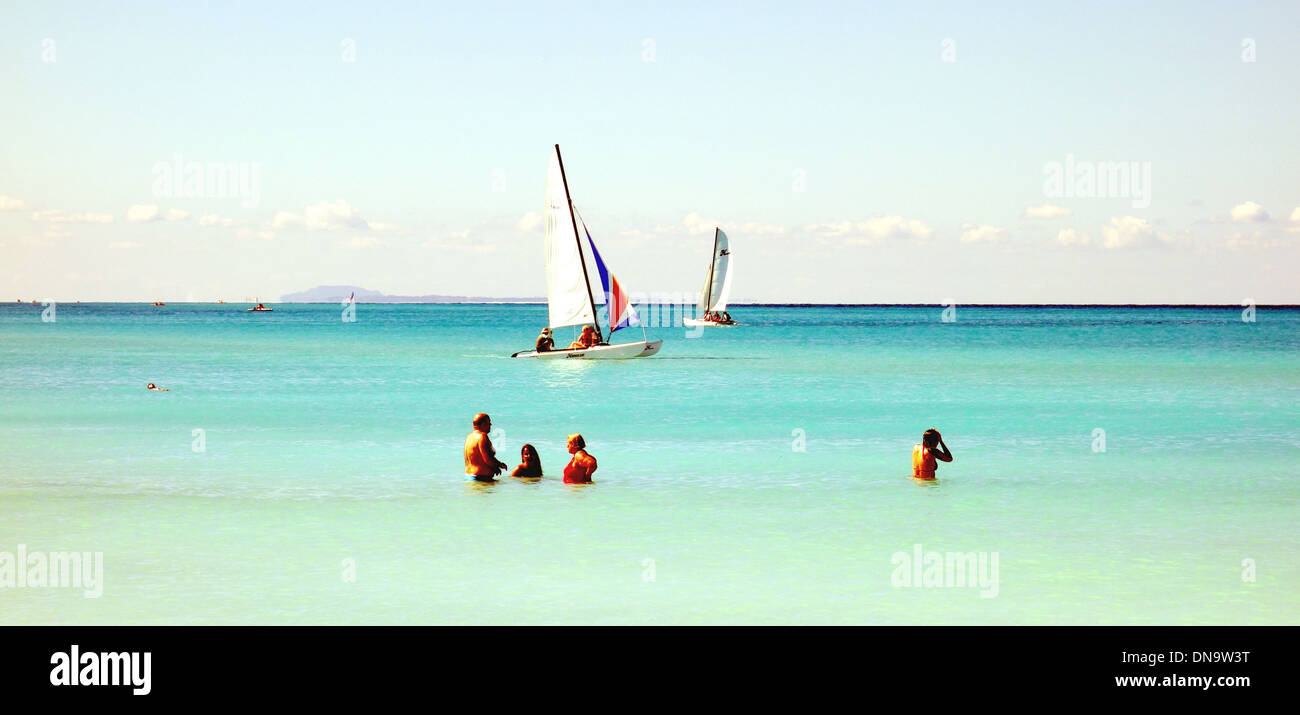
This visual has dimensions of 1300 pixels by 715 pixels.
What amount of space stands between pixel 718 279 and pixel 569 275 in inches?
2941

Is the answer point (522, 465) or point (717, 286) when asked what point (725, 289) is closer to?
point (717, 286)

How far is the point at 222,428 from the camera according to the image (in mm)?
37594

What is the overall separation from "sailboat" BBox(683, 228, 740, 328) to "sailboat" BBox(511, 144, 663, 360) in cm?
6386

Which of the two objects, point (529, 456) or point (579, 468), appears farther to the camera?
point (529, 456)

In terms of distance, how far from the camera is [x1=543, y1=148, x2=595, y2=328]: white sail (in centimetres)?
5794

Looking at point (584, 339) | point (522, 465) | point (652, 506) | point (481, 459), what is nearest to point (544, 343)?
point (584, 339)

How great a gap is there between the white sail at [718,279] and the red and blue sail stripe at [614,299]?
62126 mm

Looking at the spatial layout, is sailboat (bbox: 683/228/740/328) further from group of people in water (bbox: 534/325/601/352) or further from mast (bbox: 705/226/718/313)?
group of people in water (bbox: 534/325/601/352)

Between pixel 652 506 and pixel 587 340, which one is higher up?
pixel 587 340

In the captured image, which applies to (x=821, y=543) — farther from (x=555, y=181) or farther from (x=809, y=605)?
(x=555, y=181)

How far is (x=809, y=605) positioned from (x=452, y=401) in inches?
1358

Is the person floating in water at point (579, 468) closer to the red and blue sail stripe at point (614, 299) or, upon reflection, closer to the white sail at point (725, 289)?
the red and blue sail stripe at point (614, 299)

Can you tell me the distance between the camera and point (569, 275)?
60000 mm

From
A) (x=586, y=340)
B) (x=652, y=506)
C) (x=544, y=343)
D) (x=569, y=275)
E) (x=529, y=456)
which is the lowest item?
(x=652, y=506)
